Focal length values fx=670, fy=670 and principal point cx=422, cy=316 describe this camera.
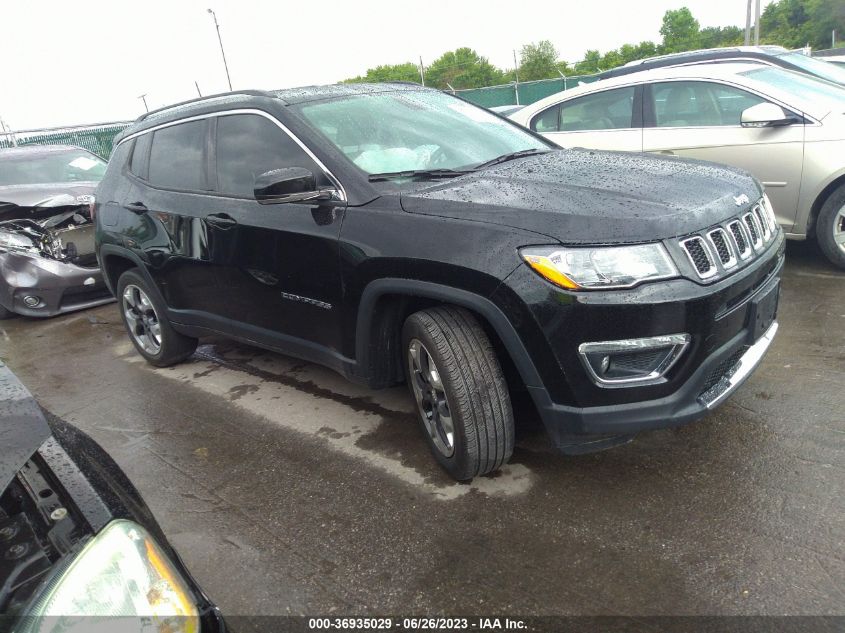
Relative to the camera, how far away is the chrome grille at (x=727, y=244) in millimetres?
2469

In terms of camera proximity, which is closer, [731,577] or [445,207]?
[731,577]

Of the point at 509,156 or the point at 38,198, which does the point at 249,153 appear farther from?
the point at 38,198

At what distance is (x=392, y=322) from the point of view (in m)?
3.10

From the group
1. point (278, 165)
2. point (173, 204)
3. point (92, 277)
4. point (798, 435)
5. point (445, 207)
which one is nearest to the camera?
point (445, 207)

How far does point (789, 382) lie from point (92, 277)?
6.13 meters

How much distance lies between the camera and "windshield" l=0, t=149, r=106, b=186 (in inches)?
290

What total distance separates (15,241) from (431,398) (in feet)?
17.5

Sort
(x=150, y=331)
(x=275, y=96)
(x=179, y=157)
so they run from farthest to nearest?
(x=150, y=331), (x=179, y=157), (x=275, y=96)

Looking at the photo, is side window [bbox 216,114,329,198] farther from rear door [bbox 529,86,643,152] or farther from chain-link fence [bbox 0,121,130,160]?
chain-link fence [bbox 0,121,130,160]

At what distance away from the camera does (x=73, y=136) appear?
669 inches

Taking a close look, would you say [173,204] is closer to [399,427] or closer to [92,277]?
[399,427]

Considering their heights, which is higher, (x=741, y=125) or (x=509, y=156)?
(x=509, y=156)

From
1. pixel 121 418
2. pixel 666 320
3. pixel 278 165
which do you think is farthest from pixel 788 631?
pixel 121 418

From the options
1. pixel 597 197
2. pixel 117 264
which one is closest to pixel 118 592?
pixel 597 197
